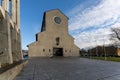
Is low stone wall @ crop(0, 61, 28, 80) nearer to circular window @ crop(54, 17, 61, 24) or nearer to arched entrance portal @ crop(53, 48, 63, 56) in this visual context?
arched entrance portal @ crop(53, 48, 63, 56)

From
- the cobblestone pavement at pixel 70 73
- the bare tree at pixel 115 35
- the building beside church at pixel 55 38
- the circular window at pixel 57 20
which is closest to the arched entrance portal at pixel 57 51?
the building beside church at pixel 55 38

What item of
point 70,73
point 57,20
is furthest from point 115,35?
point 70,73

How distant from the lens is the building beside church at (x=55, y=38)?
2143 inches

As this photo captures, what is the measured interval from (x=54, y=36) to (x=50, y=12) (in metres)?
7.57

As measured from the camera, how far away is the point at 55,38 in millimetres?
55812

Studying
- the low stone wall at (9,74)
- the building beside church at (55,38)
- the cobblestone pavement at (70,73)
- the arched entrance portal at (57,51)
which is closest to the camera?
the low stone wall at (9,74)

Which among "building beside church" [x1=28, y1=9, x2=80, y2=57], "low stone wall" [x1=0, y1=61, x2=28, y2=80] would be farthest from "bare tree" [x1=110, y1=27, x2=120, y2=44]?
"low stone wall" [x1=0, y1=61, x2=28, y2=80]

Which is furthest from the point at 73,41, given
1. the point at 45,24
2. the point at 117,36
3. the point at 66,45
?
the point at 117,36

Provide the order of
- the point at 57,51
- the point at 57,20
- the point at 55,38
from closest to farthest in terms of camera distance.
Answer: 1. the point at 55,38
2. the point at 57,51
3. the point at 57,20

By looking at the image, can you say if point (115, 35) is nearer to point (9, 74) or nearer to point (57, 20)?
point (57, 20)

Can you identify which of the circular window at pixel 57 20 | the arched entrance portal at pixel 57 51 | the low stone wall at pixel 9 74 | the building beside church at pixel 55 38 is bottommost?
the low stone wall at pixel 9 74

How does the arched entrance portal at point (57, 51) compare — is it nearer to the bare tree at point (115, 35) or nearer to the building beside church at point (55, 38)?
the building beside church at point (55, 38)

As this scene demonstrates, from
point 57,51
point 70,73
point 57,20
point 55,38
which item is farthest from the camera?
point 57,20

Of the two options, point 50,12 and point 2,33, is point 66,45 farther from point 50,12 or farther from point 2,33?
point 2,33
